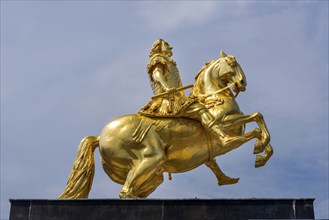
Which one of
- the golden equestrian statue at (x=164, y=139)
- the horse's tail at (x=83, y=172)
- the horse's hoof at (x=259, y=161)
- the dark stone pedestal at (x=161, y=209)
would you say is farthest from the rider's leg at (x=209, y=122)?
the horse's tail at (x=83, y=172)

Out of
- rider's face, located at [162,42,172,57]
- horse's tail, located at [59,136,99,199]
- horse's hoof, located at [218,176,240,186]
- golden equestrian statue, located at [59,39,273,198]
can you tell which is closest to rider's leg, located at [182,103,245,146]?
golden equestrian statue, located at [59,39,273,198]

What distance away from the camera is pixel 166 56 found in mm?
11312

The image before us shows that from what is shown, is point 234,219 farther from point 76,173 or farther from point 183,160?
point 76,173

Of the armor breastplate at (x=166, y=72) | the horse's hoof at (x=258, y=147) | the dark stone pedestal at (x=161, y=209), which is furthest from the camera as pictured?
the armor breastplate at (x=166, y=72)

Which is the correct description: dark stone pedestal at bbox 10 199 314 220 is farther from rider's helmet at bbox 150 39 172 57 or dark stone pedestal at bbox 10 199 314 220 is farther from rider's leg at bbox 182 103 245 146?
rider's helmet at bbox 150 39 172 57

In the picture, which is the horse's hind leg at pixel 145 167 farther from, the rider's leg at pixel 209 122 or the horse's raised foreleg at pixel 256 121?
A: the horse's raised foreleg at pixel 256 121

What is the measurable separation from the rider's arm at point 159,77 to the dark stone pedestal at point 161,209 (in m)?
2.52

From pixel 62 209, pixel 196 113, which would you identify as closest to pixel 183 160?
pixel 196 113

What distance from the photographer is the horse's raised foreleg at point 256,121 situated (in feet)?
34.2

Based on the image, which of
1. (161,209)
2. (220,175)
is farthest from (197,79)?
(161,209)

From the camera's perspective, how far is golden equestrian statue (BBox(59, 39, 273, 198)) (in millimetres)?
10219

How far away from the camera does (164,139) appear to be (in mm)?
10383

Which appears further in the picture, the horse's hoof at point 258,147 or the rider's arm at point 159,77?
the rider's arm at point 159,77

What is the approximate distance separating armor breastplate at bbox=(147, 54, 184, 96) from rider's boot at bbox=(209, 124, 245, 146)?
1.05 m
